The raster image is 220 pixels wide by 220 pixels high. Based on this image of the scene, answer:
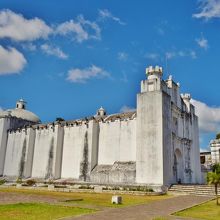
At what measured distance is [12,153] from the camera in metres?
42.0

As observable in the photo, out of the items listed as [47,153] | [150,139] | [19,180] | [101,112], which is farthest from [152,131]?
[19,180]

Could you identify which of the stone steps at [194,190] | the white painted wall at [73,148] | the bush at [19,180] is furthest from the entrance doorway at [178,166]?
the bush at [19,180]

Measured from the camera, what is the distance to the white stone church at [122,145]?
27.6m

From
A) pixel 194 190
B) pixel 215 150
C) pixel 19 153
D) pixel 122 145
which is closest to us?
pixel 194 190

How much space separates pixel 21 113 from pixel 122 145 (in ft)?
75.3

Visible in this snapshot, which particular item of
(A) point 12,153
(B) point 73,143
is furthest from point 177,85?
(A) point 12,153

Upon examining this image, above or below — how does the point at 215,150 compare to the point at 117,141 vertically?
above

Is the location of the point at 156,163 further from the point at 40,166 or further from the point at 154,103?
the point at 40,166

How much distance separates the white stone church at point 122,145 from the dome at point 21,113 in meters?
1.88

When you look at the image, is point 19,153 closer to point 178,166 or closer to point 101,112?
point 101,112

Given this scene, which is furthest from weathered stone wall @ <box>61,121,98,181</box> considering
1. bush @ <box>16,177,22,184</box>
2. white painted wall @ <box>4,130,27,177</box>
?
white painted wall @ <box>4,130,27,177</box>

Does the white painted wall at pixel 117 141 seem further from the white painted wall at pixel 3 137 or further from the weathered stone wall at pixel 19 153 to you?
the white painted wall at pixel 3 137

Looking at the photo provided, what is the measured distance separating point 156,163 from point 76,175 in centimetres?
1174

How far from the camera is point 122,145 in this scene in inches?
1241
